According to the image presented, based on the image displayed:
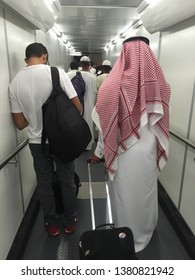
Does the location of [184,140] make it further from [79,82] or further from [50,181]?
[79,82]

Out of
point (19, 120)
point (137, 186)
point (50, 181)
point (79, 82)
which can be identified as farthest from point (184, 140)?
point (79, 82)

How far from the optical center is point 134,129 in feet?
5.14

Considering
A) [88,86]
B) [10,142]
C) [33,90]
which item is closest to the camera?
[33,90]

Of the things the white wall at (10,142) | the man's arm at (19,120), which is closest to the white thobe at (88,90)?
the white wall at (10,142)

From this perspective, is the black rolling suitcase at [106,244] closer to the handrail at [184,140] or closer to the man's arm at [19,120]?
the handrail at [184,140]

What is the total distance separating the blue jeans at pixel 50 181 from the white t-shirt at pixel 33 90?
0.27m

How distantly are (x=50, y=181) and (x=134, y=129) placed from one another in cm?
86

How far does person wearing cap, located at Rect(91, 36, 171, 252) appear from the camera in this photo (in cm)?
151

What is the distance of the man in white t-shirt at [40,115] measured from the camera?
5.38 ft

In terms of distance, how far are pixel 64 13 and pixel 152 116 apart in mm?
3088

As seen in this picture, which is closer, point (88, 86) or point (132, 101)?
point (132, 101)

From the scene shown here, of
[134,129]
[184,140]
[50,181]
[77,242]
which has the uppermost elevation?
[134,129]

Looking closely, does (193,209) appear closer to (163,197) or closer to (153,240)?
(153,240)
